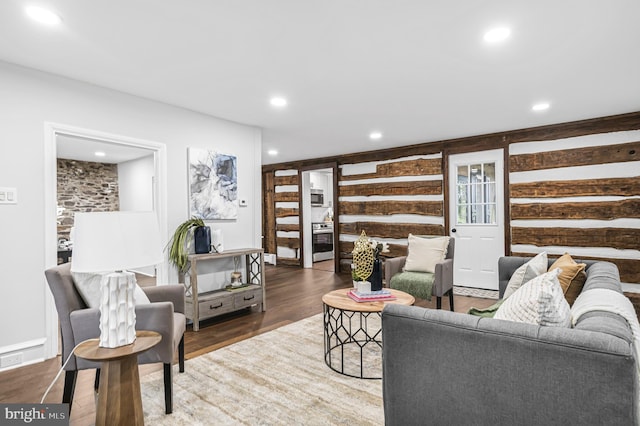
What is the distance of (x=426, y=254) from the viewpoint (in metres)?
4.08

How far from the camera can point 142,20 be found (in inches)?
83.6

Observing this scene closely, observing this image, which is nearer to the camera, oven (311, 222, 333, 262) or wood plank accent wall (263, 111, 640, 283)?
wood plank accent wall (263, 111, 640, 283)

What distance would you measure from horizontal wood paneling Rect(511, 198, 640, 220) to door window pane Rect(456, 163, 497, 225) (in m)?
0.34

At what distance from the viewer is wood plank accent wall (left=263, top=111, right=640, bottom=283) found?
4293 mm

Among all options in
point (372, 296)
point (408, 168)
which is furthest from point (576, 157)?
point (372, 296)

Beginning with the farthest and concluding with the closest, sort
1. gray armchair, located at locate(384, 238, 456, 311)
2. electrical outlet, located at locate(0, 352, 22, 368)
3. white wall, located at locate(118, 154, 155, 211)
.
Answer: white wall, located at locate(118, 154, 155, 211) < gray armchair, located at locate(384, 238, 456, 311) < electrical outlet, located at locate(0, 352, 22, 368)

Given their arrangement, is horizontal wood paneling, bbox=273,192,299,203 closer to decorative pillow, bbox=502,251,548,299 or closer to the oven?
the oven

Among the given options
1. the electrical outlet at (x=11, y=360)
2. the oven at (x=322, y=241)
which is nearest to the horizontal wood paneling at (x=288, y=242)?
the oven at (x=322, y=241)

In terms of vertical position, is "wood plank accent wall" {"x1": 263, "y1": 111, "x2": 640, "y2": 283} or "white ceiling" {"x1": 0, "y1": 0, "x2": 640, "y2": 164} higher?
"white ceiling" {"x1": 0, "y1": 0, "x2": 640, "y2": 164}

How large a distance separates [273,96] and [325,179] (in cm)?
592

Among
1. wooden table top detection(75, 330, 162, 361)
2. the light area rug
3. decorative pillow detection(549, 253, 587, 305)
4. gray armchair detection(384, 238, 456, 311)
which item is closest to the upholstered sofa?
the light area rug

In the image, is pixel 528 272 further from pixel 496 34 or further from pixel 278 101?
pixel 278 101

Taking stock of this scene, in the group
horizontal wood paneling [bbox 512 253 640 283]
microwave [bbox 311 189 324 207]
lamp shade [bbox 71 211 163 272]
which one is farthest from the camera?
microwave [bbox 311 189 324 207]

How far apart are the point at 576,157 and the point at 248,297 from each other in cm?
453
